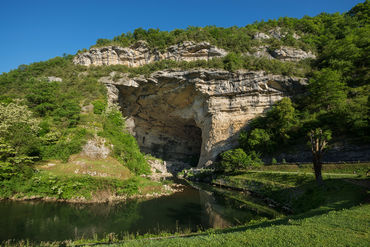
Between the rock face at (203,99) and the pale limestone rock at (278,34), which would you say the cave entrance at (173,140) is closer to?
the rock face at (203,99)

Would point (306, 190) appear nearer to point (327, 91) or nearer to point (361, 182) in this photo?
point (361, 182)

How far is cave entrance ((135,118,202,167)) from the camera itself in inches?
1908

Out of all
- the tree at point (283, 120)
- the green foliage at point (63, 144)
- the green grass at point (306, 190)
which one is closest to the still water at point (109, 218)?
the green grass at point (306, 190)

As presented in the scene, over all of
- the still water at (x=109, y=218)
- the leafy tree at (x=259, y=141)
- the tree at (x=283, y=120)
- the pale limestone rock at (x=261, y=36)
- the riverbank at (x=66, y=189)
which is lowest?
the still water at (x=109, y=218)

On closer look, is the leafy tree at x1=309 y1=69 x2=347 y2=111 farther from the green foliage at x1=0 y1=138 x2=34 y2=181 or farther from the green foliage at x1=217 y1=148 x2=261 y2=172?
the green foliage at x1=0 y1=138 x2=34 y2=181

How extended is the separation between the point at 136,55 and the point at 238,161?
34.6 meters

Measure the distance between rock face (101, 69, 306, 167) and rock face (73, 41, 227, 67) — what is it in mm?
6785

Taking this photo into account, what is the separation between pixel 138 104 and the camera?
143ft

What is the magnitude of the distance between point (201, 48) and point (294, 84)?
20112 mm

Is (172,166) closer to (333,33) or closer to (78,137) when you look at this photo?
(78,137)

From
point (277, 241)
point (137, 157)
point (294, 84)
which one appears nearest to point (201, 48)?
point (294, 84)

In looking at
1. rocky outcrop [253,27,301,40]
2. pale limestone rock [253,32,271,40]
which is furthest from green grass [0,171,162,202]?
rocky outcrop [253,27,301,40]

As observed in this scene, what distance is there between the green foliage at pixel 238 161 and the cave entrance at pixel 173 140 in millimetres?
20228

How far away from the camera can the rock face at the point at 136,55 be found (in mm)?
41344
